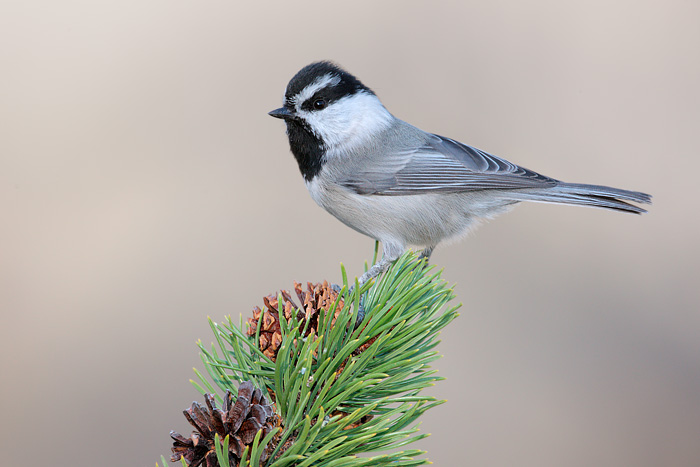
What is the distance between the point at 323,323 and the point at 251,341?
0.39 feet

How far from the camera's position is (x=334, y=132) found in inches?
62.6

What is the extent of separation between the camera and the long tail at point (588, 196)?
1324mm

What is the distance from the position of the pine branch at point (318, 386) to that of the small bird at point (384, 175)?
646mm

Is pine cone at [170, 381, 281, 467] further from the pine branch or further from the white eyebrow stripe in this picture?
the white eyebrow stripe

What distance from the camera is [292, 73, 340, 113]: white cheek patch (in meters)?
1.50

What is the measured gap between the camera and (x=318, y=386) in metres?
0.69

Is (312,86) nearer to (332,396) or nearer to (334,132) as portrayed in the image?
(334,132)

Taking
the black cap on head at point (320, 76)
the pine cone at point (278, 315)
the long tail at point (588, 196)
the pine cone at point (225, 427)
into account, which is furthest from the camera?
the black cap on head at point (320, 76)

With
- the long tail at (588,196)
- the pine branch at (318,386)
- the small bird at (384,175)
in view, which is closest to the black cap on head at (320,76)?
the small bird at (384,175)

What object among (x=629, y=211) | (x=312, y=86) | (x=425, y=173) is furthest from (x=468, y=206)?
(x=312, y=86)

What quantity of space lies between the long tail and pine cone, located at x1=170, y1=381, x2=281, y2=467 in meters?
1.07

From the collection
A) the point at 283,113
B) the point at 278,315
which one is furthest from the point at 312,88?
the point at 278,315

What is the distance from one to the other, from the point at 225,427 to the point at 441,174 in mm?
1121

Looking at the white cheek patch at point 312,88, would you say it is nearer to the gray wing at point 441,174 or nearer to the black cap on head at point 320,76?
the black cap on head at point 320,76
